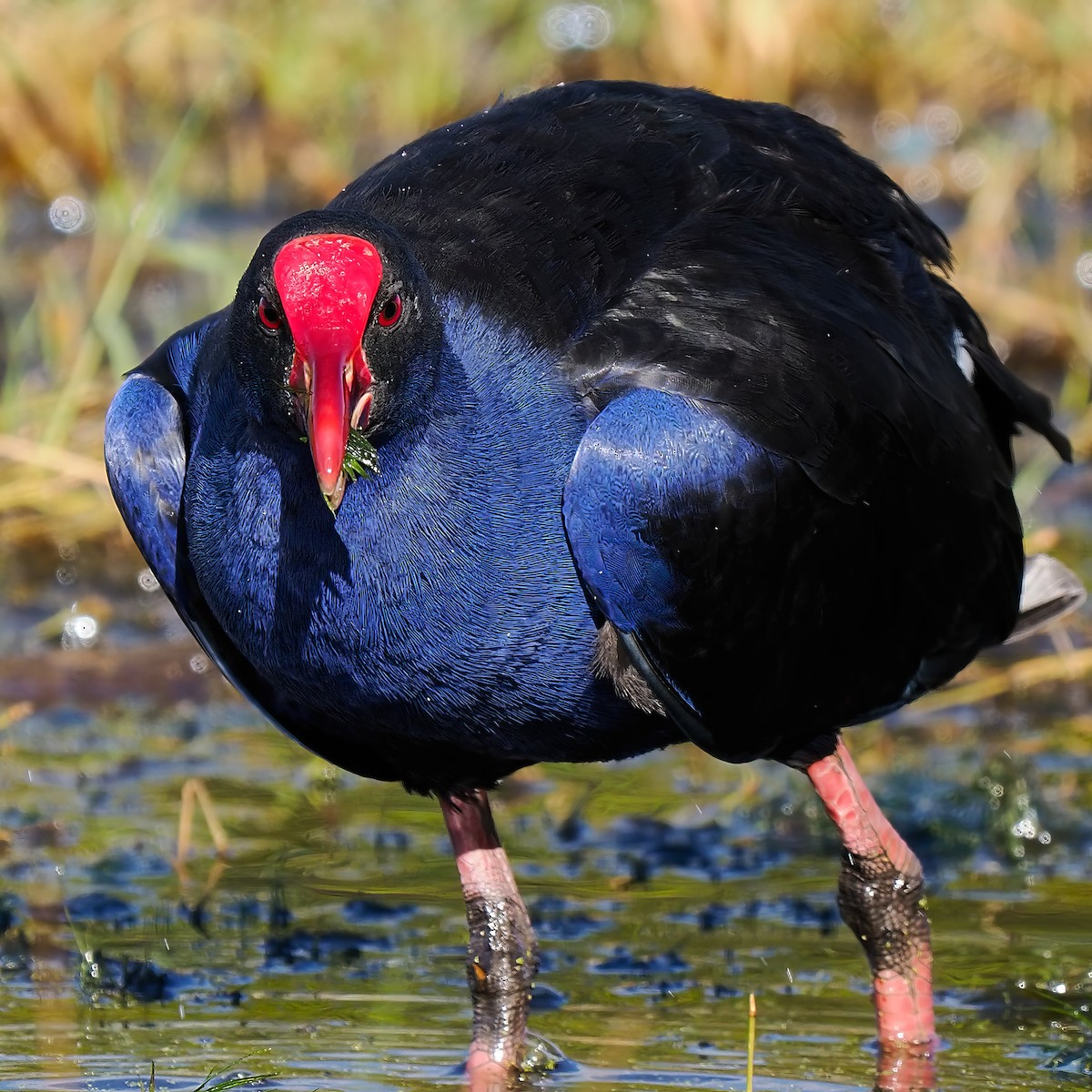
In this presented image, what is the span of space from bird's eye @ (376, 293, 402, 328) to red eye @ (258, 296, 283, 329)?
6.0 inches

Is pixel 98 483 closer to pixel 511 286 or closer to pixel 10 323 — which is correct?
pixel 10 323

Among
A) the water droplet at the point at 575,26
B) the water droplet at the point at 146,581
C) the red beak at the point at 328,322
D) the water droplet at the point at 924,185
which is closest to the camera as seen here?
the red beak at the point at 328,322

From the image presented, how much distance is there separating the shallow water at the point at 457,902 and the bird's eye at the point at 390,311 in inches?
53.8

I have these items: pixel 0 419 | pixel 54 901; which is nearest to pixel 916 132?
pixel 0 419

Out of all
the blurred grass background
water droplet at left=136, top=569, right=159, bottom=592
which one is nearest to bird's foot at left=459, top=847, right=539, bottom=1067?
water droplet at left=136, top=569, right=159, bottom=592

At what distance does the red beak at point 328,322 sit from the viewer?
343cm

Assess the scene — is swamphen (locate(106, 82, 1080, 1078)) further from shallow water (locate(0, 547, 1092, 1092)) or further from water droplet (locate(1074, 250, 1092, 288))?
water droplet (locate(1074, 250, 1092, 288))

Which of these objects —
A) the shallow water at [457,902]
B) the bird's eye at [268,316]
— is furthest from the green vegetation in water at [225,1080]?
the bird's eye at [268,316]

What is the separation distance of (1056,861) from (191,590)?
2009 mm

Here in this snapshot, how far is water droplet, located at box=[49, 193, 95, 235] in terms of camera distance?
350 inches

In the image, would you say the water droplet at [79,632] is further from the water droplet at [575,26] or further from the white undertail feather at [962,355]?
the water droplet at [575,26]

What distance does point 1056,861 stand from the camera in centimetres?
507

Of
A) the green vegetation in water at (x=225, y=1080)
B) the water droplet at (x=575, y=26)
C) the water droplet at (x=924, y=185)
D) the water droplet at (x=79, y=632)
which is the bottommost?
the green vegetation in water at (x=225, y=1080)

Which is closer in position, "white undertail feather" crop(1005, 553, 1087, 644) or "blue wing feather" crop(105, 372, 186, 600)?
"blue wing feather" crop(105, 372, 186, 600)
